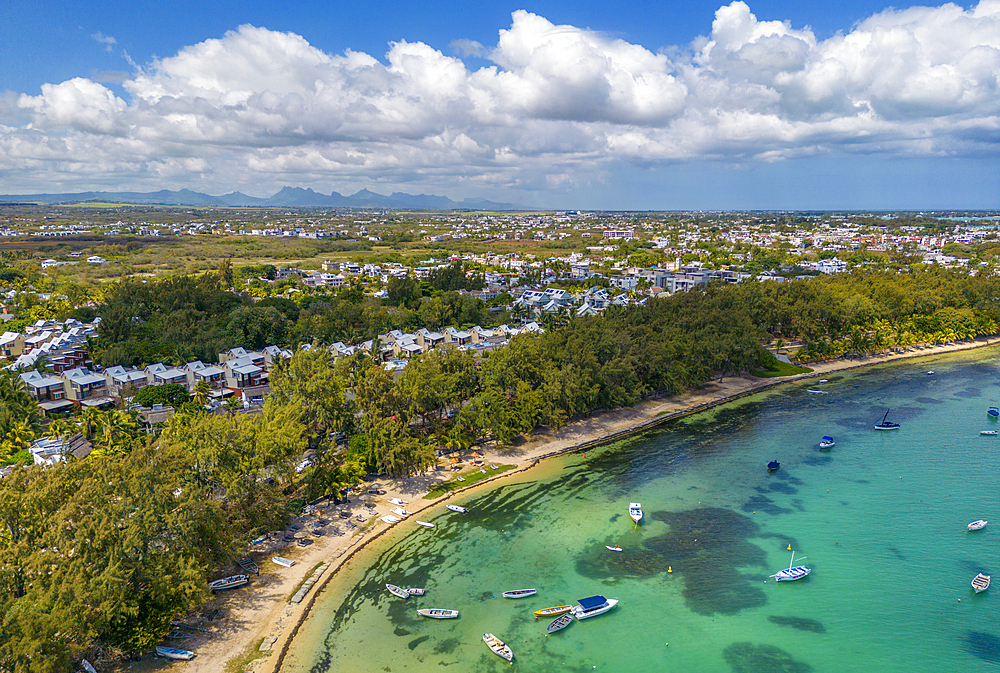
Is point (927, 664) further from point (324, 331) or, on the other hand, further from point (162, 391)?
point (324, 331)

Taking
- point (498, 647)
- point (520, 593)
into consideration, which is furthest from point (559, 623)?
point (498, 647)

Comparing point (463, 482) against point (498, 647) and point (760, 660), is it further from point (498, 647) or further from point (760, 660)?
point (760, 660)

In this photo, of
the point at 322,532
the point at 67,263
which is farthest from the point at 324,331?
the point at 67,263

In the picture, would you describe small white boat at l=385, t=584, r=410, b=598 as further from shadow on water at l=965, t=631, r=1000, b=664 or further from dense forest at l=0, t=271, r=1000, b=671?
shadow on water at l=965, t=631, r=1000, b=664

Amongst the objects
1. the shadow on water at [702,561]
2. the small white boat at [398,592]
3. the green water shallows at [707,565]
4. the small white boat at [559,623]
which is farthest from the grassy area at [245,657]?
the shadow on water at [702,561]

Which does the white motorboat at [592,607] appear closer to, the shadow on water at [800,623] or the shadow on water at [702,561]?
the shadow on water at [702,561]
